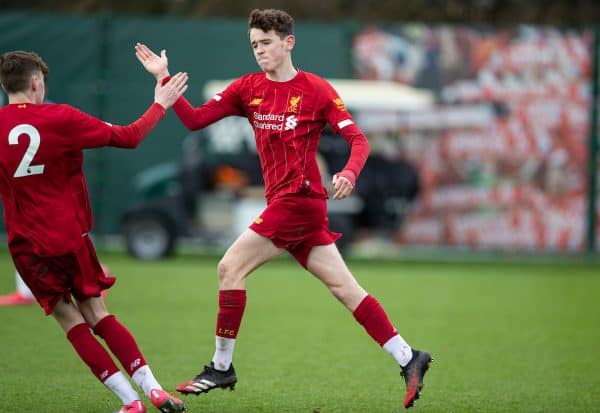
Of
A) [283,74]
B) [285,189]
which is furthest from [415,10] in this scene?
[285,189]

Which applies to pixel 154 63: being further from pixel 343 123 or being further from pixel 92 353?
pixel 92 353

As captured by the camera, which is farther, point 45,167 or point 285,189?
point 285,189

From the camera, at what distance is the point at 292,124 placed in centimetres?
539

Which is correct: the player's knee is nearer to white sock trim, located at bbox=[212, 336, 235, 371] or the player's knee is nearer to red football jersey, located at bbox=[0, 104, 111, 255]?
white sock trim, located at bbox=[212, 336, 235, 371]

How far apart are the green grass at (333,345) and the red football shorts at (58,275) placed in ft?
2.20

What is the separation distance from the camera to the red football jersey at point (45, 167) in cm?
482

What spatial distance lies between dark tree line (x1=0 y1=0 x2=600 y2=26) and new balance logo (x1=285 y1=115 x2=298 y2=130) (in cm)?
1756

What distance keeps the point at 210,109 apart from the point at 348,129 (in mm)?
767

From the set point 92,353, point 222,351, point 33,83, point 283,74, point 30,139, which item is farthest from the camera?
point 283,74

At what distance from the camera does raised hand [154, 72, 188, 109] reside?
5.25m

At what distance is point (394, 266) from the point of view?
47.7ft

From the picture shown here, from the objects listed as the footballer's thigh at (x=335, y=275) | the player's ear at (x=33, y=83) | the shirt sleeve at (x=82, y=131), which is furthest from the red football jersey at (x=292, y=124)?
the player's ear at (x=33, y=83)

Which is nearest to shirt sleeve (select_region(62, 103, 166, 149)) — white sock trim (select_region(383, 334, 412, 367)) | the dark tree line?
white sock trim (select_region(383, 334, 412, 367))

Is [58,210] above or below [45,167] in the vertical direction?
below
